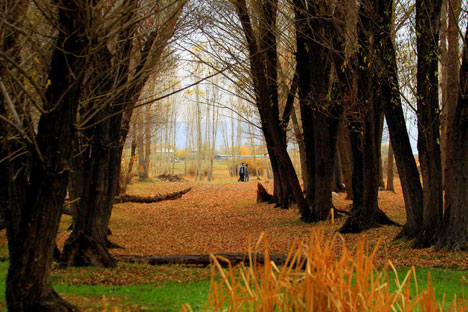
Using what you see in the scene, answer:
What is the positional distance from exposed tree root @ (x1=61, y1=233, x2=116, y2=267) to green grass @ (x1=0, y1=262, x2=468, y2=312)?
287 millimetres

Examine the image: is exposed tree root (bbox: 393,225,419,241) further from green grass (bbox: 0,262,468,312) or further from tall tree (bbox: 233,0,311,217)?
tall tree (bbox: 233,0,311,217)

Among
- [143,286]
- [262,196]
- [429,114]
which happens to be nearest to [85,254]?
[143,286]

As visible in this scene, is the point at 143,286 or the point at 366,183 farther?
the point at 366,183

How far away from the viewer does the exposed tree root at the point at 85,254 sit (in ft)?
27.8

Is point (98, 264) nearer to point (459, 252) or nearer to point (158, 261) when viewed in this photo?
point (158, 261)

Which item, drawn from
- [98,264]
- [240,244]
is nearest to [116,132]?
[98,264]

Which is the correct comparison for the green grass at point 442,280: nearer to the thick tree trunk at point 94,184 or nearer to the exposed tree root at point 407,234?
the exposed tree root at point 407,234

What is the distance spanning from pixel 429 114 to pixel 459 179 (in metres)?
1.43

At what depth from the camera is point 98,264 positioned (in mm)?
8453

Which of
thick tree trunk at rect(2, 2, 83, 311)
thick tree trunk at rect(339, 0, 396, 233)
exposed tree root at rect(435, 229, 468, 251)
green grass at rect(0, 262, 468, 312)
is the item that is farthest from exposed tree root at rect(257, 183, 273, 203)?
thick tree trunk at rect(2, 2, 83, 311)

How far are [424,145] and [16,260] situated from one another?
26.7ft

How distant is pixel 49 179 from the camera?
4457 mm

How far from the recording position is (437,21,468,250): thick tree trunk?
8984 mm

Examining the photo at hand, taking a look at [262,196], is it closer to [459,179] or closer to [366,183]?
[366,183]
